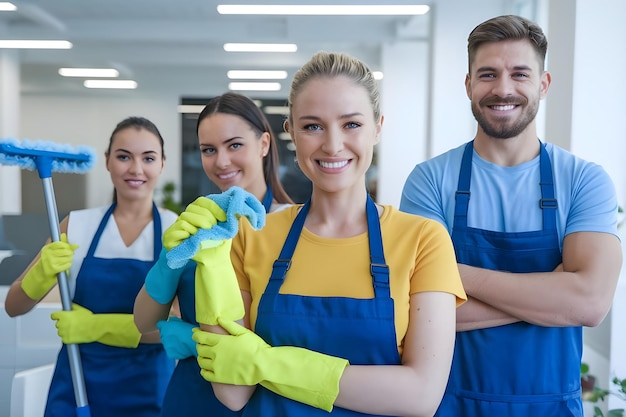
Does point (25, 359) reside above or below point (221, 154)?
below

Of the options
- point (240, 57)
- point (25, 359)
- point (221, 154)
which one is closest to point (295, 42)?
point (240, 57)

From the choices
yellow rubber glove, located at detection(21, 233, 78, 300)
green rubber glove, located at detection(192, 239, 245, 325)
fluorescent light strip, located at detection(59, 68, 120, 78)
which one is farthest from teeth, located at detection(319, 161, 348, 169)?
fluorescent light strip, located at detection(59, 68, 120, 78)

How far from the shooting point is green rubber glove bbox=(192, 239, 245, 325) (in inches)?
42.2

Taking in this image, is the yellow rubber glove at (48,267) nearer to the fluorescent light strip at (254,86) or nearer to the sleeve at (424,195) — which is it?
the sleeve at (424,195)

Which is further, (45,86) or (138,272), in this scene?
(45,86)

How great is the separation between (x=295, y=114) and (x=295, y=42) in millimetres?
6472

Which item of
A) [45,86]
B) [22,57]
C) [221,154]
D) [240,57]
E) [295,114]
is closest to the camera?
[295,114]

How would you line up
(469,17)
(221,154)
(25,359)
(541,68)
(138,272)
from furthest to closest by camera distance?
(469,17)
(25,359)
(138,272)
(221,154)
(541,68)

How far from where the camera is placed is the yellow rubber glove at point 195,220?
1.06m

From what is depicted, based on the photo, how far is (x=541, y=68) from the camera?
1462mm

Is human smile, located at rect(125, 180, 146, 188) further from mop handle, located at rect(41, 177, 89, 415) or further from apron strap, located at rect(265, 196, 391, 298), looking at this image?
apron strap, located at rect(265, 196, 391, 298)

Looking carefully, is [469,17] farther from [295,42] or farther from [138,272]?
[138,272]

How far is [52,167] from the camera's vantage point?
1883 mm

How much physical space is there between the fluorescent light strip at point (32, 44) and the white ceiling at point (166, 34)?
11cm
